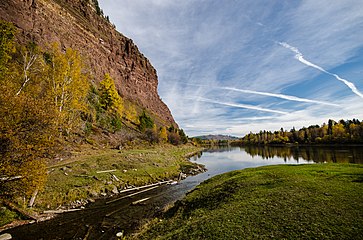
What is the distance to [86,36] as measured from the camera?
114812mm

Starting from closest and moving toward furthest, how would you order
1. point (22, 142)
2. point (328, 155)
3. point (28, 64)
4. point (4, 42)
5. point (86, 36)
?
1. point (22, 142)
2. point (28, 64)
3. point (4, 42)
4. point (328, 155)
5. point (86, 36)

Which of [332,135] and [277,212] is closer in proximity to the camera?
[277,212]

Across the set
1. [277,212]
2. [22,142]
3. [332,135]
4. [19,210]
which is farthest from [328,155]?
[22,142]

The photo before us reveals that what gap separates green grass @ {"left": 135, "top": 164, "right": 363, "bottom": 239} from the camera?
885 centimetres

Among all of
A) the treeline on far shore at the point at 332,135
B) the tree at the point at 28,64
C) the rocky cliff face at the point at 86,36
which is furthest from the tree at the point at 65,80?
the treeline on far shore at the point at 332,135

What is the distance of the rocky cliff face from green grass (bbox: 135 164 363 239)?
1438 inches

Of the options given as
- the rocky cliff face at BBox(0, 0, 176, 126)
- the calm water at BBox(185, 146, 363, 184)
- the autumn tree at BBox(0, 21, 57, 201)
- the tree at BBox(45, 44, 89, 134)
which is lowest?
the calm water at BBox(185, 146, 363, 184)

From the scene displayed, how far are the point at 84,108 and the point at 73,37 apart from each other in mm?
92265

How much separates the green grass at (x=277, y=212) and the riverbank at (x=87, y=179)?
10.4 meters

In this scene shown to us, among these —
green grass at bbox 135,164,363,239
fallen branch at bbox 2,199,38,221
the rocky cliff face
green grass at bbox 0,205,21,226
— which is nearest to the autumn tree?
green grass at bbox 0,205,21,226

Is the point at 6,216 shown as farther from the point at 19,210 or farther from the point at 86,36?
the point at 86,36

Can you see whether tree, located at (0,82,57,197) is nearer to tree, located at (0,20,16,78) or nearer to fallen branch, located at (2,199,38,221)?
fallen branch, located at (2,199,38,221)

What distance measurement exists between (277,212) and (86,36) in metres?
137

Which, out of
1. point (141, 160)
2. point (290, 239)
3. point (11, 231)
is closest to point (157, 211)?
point (11, 231)
